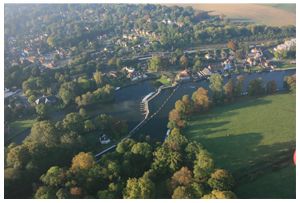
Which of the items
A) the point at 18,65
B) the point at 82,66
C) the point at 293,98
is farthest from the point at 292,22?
the point at 18,65

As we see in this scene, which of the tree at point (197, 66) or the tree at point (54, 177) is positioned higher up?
the tree at point (197, 66)

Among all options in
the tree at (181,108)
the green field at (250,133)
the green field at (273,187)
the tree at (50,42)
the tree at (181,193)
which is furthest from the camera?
the tree at (50,42)

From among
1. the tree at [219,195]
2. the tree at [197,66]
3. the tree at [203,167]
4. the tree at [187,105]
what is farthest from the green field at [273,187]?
the tree at [197,66]

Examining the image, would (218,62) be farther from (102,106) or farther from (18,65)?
(18,65)

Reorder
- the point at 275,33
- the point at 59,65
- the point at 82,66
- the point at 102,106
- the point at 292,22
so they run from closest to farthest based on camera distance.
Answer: the point at 102,106
the point at 82,66
the point at 59,65
the point at 275,33
the point at 292,22

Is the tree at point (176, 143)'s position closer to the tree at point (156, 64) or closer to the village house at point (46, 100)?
the village house at point (46, 100)

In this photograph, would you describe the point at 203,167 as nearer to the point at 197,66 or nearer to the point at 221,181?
the point at 221,181

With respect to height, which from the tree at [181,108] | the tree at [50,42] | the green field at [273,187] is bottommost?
the green field at [273,187]
